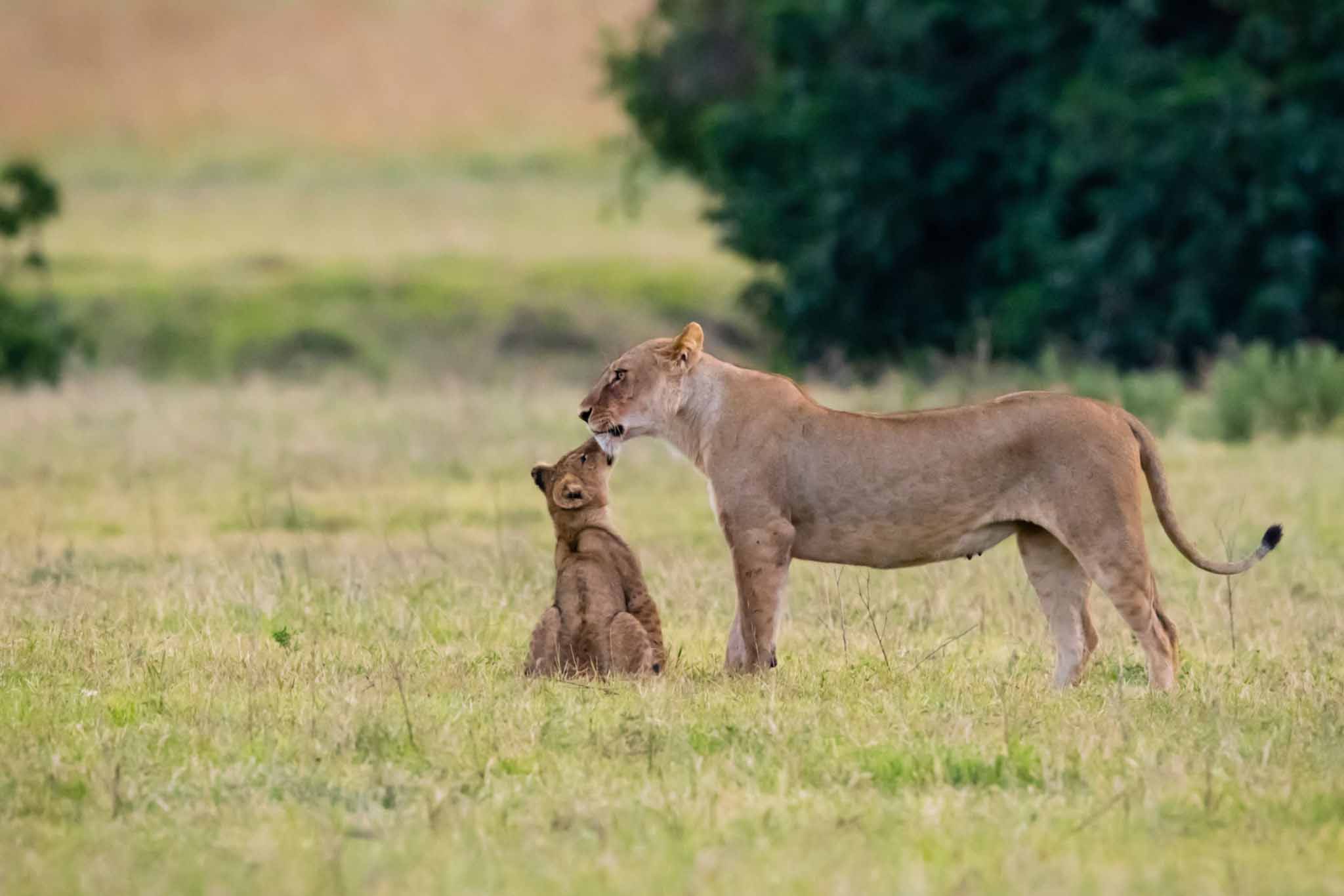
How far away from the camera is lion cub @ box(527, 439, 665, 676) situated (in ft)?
25.6

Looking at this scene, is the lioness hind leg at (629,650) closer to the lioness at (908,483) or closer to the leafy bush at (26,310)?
the lioness at (908,483)

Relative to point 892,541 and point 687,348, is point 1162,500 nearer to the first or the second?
point 892,541

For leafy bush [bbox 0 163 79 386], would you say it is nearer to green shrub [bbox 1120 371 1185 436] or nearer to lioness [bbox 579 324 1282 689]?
green shrub [bbox 1120 371 1185 436]

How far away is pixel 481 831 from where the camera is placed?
558 centimetres

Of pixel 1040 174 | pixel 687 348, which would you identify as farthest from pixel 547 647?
pixel 1040 174

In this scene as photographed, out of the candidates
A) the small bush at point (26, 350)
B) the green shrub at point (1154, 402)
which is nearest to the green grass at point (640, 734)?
the green shrub at point (1154, 402)

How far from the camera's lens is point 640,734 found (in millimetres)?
6711

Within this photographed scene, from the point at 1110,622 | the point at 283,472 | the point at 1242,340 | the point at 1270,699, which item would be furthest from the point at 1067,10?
the point at 1270,699

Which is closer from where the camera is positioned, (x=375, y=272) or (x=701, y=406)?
(x=701, y=406)

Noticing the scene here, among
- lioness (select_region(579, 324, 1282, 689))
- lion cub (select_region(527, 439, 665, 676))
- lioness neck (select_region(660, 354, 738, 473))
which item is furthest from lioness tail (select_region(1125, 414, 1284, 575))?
lion cub (select_region(527, 439, 665, 676))

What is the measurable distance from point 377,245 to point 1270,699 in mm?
47647

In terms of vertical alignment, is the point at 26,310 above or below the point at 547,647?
above

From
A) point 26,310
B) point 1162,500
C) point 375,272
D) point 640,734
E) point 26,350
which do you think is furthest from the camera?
point 375,272

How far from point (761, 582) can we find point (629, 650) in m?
0.56
